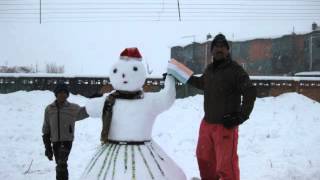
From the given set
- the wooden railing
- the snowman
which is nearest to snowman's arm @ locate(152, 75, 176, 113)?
the snowman

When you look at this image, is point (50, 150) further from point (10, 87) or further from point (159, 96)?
point (10, 87)

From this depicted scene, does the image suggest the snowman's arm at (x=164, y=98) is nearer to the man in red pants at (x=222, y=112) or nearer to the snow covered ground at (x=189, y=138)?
the man in red pants at (x=222, y=112)

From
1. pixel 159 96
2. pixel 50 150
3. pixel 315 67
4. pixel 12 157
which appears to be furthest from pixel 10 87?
pixel 315 67

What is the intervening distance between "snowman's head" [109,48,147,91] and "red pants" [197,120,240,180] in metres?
0.82

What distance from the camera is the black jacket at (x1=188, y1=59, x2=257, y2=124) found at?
4.30 meters

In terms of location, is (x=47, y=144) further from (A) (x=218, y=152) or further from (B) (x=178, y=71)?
(A) (x=218, y=152)

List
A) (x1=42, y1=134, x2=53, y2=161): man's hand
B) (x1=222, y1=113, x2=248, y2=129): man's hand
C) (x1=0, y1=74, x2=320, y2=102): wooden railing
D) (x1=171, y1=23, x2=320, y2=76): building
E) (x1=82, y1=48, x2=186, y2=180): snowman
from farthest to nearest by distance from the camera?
1. (x1=171, y1=23, x2=320, y2=76): building
2. (x1=0, y1=74, x2=320, y2=102): wooden railing
3. (x1=42, y1=134, x2=53, y2=161): man's hand
4. (x1=222, y1=113, x2=248, y2=129): man's hand
5. (x1=82, y1=48, x2=186, y2=180): snowman

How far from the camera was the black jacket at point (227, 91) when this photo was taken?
14.1 ft

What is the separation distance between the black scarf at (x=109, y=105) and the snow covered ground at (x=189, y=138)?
2.98 meters

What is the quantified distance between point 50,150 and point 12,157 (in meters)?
3.09

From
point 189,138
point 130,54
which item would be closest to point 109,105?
point 130,54

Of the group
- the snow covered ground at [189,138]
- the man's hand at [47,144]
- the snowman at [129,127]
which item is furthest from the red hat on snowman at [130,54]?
the snow covered ground at [189,138]

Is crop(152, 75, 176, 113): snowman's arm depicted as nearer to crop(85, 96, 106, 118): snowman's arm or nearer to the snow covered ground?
crop(85, 96, 106, 118): snowman's arm

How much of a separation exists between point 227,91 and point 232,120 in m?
0.33
